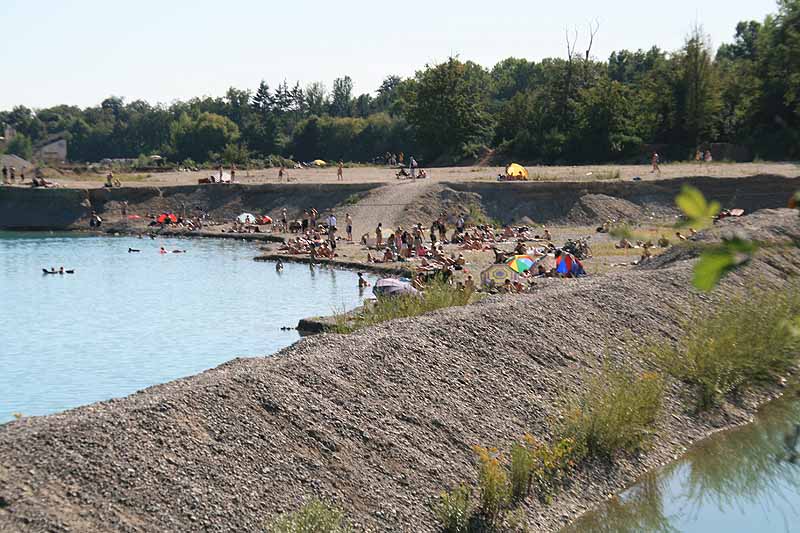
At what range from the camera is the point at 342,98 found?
132625 millimetres

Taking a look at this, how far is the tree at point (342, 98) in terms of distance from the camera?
131 meters

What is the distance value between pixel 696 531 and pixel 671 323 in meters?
7.35

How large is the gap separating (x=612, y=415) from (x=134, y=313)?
72.1 feet

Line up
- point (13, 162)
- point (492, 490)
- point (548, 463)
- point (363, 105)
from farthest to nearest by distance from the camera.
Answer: point (363, 105), point (13, 162), point (548, 463), point (492, 490)

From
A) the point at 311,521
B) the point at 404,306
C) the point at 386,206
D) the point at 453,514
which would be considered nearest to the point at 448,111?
the point at 386,206

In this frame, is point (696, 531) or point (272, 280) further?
point (272, 280)

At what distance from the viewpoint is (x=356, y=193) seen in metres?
57.0

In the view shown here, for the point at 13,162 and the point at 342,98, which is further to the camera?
the point at 342,98

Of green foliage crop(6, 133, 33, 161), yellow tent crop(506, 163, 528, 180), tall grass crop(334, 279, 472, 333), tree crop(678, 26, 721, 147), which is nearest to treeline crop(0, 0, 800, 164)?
tree crop(678, 26, 721, 147)

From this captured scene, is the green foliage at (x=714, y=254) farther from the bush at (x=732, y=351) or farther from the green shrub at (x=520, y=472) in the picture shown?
the bush at (x=732, y=351)

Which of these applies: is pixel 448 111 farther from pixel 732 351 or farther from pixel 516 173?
pixel 732 351

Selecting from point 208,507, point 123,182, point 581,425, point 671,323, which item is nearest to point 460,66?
point 123,182

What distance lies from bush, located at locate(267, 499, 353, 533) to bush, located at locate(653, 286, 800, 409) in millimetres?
9273

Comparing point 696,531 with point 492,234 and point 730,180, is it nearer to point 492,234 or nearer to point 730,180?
point 492,234
